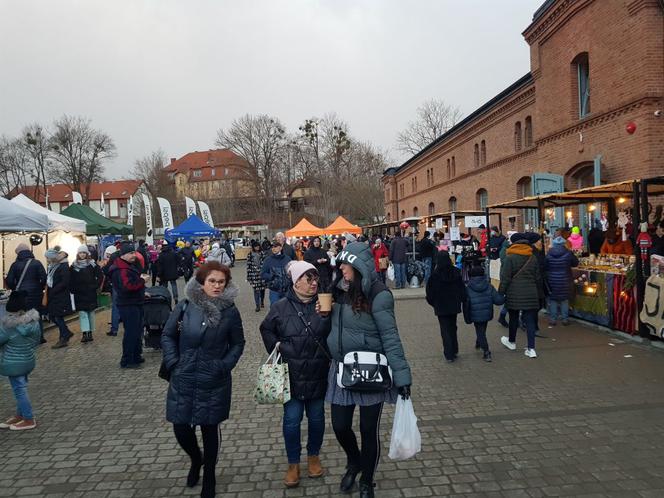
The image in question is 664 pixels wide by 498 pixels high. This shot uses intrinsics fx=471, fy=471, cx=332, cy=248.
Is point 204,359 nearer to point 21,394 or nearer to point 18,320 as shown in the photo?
point 18,320

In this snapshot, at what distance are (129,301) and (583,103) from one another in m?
13.8

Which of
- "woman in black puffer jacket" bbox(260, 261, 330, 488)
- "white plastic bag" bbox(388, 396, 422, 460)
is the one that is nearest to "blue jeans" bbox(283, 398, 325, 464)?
"woman in black puffer jacket" bbox(260, 261, 330, 488)

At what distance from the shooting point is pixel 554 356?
6992 mm

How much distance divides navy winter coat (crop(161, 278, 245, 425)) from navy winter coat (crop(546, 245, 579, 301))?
732 centimetres

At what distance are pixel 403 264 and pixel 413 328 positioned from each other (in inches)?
244

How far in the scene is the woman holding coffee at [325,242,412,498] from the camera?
10.5 feet

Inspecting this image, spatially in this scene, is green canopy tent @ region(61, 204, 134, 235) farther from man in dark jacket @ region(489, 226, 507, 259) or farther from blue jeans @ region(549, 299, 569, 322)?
blue jeans @ region(549, 299, 569, 322)

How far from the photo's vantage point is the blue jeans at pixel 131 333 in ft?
23.7

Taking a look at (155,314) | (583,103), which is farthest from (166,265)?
(583,103)

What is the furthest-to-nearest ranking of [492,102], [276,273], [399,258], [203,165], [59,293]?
[203,165]
[492,102]
[399,258]
[276,273]
[59,293]

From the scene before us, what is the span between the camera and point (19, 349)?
481 cm

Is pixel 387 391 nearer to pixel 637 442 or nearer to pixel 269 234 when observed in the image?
pixel 637 442

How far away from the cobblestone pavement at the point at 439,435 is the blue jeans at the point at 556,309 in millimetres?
1898

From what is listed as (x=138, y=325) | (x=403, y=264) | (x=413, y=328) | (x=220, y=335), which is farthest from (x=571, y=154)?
(x=220, y=335)
